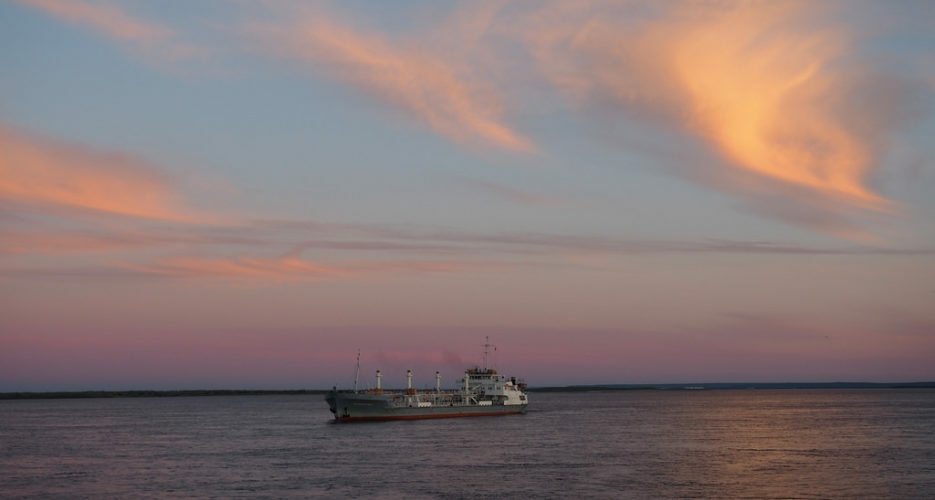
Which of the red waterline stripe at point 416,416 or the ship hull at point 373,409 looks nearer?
the ship hull at point 373,409

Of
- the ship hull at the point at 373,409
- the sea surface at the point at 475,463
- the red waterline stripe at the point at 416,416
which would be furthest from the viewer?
the red waterline stripe at the point at 416,416

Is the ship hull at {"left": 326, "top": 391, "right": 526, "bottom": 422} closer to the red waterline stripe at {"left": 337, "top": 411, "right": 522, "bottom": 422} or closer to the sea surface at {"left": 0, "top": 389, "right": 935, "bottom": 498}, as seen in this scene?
the red waterline stripe at {"left": 337, "top": 411, "right": 522, "bottom": 422}

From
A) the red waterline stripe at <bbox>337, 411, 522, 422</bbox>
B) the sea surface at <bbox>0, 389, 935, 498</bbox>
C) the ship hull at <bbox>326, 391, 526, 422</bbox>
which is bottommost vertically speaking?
the sea surface at <bbox>0, 389, 935, 498</bbox>

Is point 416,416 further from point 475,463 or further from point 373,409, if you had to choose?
point 475,463

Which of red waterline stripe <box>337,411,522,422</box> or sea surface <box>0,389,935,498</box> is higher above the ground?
red waterline stripe <box>337,411,522,422</box>

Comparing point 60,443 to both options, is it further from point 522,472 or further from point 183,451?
point 522,472

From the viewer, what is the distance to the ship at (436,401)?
11919 centimetres

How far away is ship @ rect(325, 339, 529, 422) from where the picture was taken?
391ft

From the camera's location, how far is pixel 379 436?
94.6m

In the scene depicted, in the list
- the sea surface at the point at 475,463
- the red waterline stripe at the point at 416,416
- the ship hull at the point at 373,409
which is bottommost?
the sea surface at the point at 475,463

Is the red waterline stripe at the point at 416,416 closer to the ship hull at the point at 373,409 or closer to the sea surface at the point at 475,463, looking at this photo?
the ship hull at the point at 373,409

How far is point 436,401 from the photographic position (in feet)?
424

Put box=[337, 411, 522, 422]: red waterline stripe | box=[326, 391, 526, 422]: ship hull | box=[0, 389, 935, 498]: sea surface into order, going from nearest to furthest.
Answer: box=[0, 389, 935, 498]: sea surface < box=[326, 391, 526, 422]: ship hull < box=[337, 411, 522, 422]: red waterline stripe

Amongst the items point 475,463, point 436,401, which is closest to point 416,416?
point 436,401
